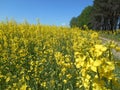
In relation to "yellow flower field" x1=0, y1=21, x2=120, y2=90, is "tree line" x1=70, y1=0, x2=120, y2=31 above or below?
above

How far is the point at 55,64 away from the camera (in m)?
8.48

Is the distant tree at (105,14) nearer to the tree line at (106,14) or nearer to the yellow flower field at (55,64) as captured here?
the tree line at (106,14)

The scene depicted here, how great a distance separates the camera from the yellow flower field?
8.56 feet

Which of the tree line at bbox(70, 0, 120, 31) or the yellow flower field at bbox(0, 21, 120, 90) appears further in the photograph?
the tree line at bbox(70, 0, 120, 31)

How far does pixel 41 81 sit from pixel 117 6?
40594 millimetres

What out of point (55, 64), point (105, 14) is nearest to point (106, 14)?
point (105, 14)

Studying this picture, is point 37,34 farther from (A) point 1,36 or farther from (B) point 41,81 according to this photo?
(B) point 41,81

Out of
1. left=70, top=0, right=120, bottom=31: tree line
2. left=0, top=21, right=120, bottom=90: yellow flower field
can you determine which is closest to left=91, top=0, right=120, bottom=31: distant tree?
left=70, top=0, right=120, bottom=31: tree line

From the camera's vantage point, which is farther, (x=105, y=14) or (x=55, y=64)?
(x=105, y=14)

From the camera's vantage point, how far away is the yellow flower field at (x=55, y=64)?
2.61 meters

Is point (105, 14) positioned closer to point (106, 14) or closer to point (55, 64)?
point (106, 14)

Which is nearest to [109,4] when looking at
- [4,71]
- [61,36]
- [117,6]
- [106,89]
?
[117,6]

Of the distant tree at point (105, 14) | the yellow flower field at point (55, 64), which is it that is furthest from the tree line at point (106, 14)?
the yellow flower field at point (55, 64)

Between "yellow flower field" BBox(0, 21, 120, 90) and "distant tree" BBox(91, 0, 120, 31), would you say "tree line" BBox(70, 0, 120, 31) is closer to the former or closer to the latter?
"distant tree" BBox(91, 0, 120, 31)
